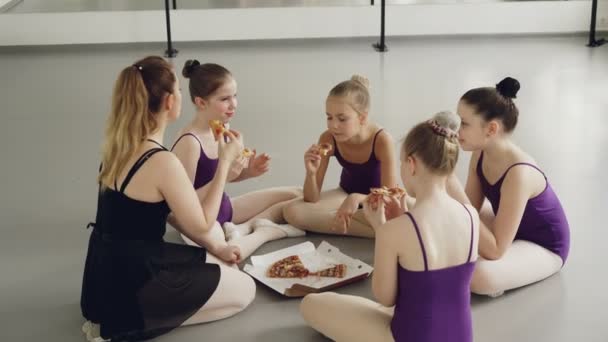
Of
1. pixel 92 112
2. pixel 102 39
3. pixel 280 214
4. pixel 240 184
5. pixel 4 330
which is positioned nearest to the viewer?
pixel 4 330

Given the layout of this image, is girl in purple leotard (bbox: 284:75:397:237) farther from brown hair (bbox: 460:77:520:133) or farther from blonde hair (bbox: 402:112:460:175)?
blonde hair (bbox: 402:112:460:175)

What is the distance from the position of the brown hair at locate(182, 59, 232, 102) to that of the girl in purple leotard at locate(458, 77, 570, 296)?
109cm

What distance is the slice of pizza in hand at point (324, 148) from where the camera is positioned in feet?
12.8

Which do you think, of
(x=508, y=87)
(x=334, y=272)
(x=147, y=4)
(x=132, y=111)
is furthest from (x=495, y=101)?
(x=147, y=4)

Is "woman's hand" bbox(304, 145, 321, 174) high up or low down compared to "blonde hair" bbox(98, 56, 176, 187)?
down

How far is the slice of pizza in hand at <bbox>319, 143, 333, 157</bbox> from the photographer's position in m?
3.90

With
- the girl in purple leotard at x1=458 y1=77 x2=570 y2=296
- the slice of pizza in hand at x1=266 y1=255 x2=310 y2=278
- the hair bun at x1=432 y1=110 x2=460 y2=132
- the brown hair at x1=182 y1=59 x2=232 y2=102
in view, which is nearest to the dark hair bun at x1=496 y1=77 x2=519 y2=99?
the girl in purple leotard at x1=458 y1=77 x2=570 y2=296

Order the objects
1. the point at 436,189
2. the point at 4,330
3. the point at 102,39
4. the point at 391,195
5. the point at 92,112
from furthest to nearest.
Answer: the point at 102,39 < the point at 92,112 < the point at 4,330 < the point at 391,195 < the point at 436,189

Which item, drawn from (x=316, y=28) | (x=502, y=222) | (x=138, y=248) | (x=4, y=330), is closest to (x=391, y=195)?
(x=502, y=222)

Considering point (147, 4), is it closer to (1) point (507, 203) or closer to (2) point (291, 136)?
(2) point (291, 136)

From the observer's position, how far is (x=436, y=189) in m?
2.67

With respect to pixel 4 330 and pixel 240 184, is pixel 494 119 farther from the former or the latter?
pixel 4 330

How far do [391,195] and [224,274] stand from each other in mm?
770

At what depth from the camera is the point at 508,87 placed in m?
3.33
